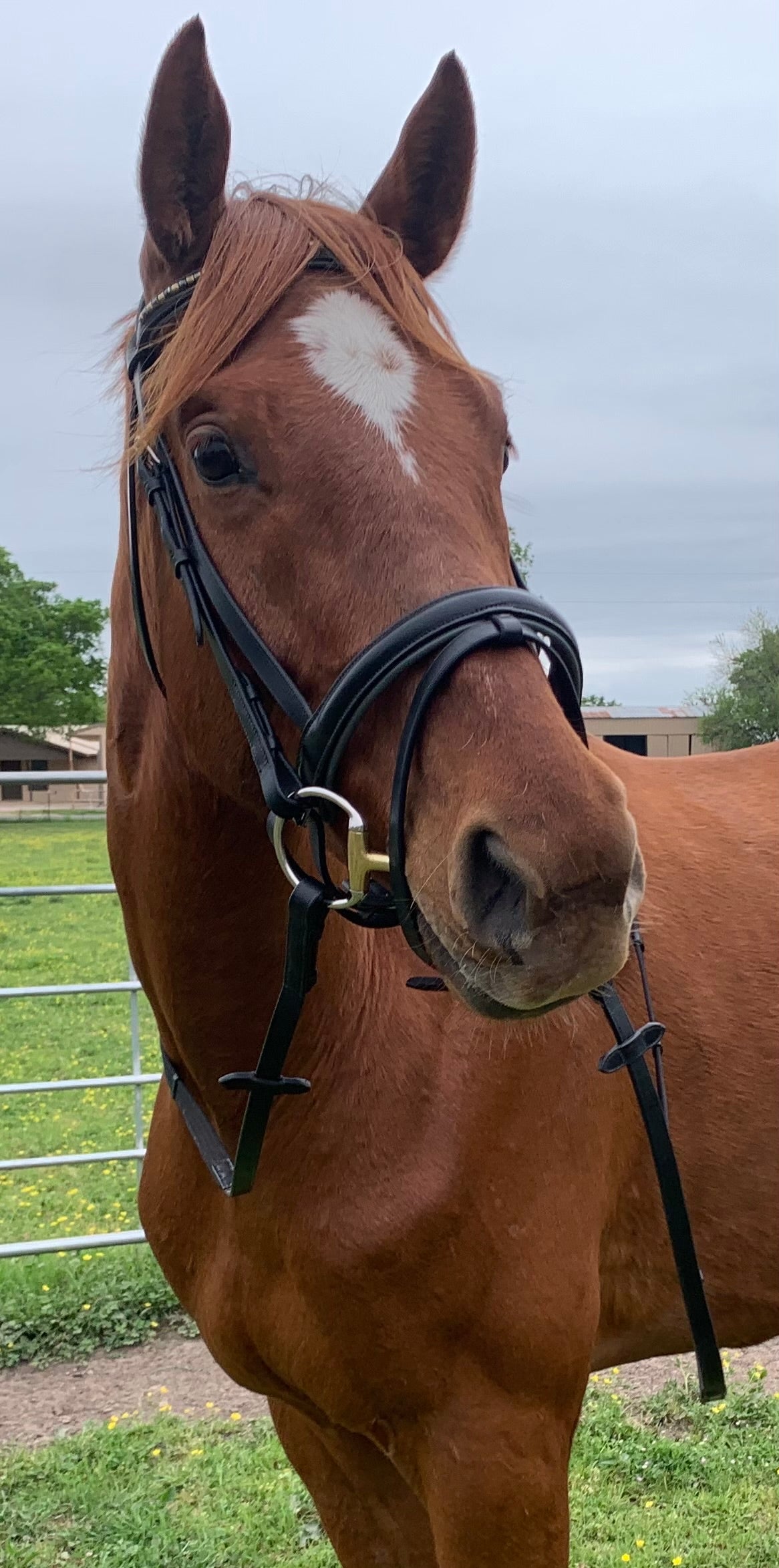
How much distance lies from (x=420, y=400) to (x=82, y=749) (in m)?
56.6

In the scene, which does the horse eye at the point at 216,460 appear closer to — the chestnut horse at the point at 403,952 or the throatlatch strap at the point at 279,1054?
the chestnut horse at the point at 403,952

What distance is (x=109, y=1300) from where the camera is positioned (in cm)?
457

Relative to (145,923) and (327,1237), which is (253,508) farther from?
(327,1237)

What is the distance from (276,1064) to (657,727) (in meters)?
44.1

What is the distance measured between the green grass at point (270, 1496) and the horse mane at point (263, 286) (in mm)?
3228

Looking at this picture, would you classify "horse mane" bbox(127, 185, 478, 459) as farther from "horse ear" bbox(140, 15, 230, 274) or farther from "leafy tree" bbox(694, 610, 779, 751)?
"leafy tree" bbox(694, 610, 779, 751)

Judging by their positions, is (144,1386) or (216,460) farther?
(144,1386)

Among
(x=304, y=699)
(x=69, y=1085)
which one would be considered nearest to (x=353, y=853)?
(x=304, y=699)

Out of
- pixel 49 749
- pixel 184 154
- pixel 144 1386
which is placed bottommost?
pixel 144 1386

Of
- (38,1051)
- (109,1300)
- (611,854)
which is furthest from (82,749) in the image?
(611,854)

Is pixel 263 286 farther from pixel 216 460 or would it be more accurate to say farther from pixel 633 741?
pixel 633 741

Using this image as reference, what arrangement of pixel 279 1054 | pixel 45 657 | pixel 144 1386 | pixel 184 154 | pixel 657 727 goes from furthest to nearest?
pixel 45 657 → pixel 657 727 → pixel 144 1386 → pixel 279 1054 → pixel 184 154

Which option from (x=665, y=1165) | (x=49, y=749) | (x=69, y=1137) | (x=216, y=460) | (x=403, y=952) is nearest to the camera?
(x=216, y=460)

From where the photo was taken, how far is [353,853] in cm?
144
